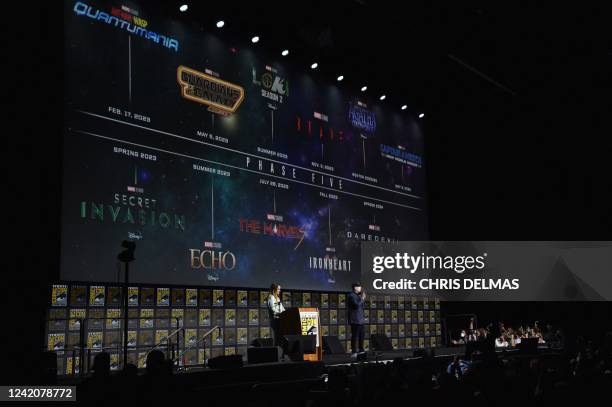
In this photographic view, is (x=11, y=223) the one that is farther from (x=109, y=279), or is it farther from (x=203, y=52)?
(x=203, y=52)

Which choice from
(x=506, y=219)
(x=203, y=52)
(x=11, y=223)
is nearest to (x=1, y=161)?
(x=11, y=223)

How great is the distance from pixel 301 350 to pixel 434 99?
36.8ft

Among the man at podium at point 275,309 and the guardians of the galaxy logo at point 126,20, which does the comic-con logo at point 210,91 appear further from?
the man at podium at point 275,309

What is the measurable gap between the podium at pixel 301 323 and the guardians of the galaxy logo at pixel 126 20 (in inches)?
200

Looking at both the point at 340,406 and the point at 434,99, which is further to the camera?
the point at 434,99

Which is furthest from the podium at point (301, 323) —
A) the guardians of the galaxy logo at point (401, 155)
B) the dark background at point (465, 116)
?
the guardians of the galaxy logo at point (401, 155)

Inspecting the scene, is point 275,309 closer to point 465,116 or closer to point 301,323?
point 301,323

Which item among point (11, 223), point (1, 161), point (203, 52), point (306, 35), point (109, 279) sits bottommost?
A: point (109, 279)

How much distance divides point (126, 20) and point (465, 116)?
468 inches

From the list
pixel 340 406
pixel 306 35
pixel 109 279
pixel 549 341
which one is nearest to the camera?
pixel 340 406

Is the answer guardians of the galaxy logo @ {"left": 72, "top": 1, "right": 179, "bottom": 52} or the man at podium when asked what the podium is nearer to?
the man at podium

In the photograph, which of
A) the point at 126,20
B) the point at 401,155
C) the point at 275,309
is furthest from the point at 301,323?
the point at 401,155

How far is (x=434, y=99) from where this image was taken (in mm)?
20422

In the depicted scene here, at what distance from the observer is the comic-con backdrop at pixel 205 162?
11359mm
